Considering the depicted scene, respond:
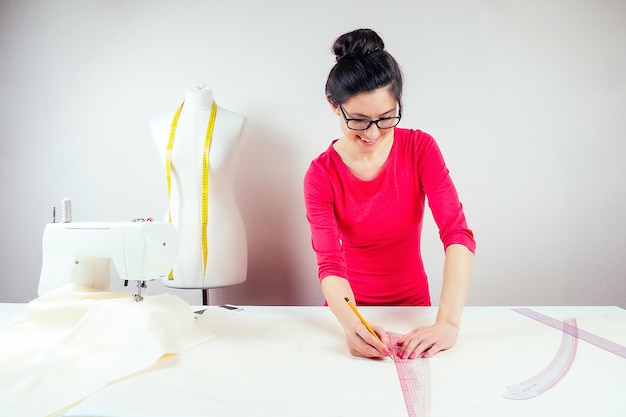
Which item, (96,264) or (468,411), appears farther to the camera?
(96,264)

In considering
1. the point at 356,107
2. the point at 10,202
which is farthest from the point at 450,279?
the point at 10,202

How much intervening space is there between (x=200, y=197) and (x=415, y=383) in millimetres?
1452

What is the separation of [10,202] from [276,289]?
1611mm

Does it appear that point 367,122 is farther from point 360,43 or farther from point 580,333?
point 580,333

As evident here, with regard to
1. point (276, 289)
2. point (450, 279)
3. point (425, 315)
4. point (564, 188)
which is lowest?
point (276, 289)

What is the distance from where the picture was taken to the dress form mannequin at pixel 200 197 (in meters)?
2.14

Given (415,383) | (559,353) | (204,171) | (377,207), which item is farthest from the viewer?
(204,171)

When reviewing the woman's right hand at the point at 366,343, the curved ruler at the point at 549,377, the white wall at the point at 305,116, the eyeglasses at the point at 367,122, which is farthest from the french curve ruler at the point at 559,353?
the white wall at the point at 305,116

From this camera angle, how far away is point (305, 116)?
256cm

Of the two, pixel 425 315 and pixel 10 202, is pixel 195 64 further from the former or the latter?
pixel 425 315

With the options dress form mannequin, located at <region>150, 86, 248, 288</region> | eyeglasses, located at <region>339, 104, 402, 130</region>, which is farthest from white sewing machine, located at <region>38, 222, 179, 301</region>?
dress form mannequin, located at <region>150, 86, 248, 288</region>

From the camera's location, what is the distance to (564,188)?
7.94ft

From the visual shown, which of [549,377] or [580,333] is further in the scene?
[580,333]

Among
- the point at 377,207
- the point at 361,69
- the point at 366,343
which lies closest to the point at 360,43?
the point at 361,69
